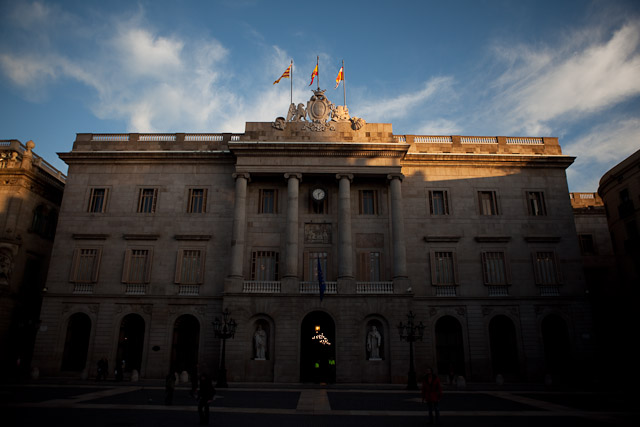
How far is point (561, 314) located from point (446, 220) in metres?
11.5

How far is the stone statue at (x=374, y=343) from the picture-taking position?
31078mm

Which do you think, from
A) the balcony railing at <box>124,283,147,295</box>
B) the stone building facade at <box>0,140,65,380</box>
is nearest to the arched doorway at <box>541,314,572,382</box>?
the balcony railing at <box>124,283,147,295</box>

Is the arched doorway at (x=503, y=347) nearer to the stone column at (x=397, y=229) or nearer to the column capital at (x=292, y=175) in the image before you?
the stone column at (x=397, y=229)

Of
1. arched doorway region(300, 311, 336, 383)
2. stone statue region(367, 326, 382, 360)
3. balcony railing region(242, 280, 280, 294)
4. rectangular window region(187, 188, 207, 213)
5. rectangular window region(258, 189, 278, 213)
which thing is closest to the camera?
stone statue region(367, 326, 382, 360)

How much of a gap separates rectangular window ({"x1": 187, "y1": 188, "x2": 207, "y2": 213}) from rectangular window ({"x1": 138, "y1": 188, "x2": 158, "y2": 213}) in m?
2.96

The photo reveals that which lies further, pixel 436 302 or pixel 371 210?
pixel 371 210

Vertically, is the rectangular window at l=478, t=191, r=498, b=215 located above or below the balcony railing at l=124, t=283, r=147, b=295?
above

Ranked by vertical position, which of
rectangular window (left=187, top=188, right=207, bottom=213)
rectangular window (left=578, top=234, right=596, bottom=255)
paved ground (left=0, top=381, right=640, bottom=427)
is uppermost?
rectangular window (left=187, top=188, right=207, bottom=213)

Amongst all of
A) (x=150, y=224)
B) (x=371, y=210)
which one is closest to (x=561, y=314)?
(x=371, y=210)

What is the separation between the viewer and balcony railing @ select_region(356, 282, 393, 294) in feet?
106

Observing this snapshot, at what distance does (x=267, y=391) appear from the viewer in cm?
2538

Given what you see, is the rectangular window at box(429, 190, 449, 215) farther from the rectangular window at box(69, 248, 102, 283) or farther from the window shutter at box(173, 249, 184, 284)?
the rectangular window at box(69, 248, 102, 283)

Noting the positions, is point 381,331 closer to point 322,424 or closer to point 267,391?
point 267,391

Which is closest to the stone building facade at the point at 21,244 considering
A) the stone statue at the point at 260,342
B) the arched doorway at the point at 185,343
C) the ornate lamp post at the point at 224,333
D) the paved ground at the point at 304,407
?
the arched doorway at the point at 185,343
